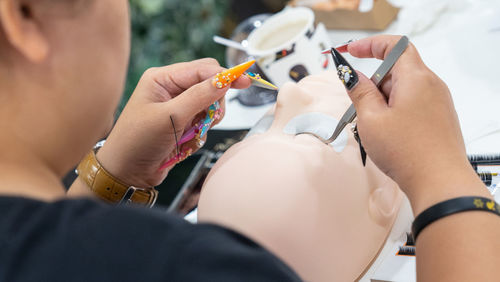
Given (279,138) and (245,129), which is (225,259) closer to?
(279,138)

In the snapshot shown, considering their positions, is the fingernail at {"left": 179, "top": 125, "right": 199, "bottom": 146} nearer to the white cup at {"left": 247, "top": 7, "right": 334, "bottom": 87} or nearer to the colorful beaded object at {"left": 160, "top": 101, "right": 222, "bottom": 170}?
the colorful beaded object at {"left": 160, "top": 101, "right": 222, "bottom": 170}

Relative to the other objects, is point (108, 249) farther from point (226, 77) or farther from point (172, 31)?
point (172, 31)

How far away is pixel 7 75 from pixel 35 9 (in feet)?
0.20

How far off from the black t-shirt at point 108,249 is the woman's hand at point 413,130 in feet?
0.78

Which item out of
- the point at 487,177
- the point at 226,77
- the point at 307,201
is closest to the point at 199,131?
the point at 226,77

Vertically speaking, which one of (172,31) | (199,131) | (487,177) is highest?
(199,131)

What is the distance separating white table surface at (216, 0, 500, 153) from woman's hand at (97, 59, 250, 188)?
373 mm

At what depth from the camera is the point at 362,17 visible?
1205 millimetres

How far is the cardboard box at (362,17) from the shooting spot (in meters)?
1.18

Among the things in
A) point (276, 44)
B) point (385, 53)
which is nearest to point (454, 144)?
point (385, 53)

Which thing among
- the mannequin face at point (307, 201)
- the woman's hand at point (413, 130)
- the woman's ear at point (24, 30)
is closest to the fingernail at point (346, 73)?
the woman's hand at point (413, 130)

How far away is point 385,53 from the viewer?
0.64 m

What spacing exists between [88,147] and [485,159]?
0.63 m

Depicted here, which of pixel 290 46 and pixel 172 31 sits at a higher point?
pixel 290 46
